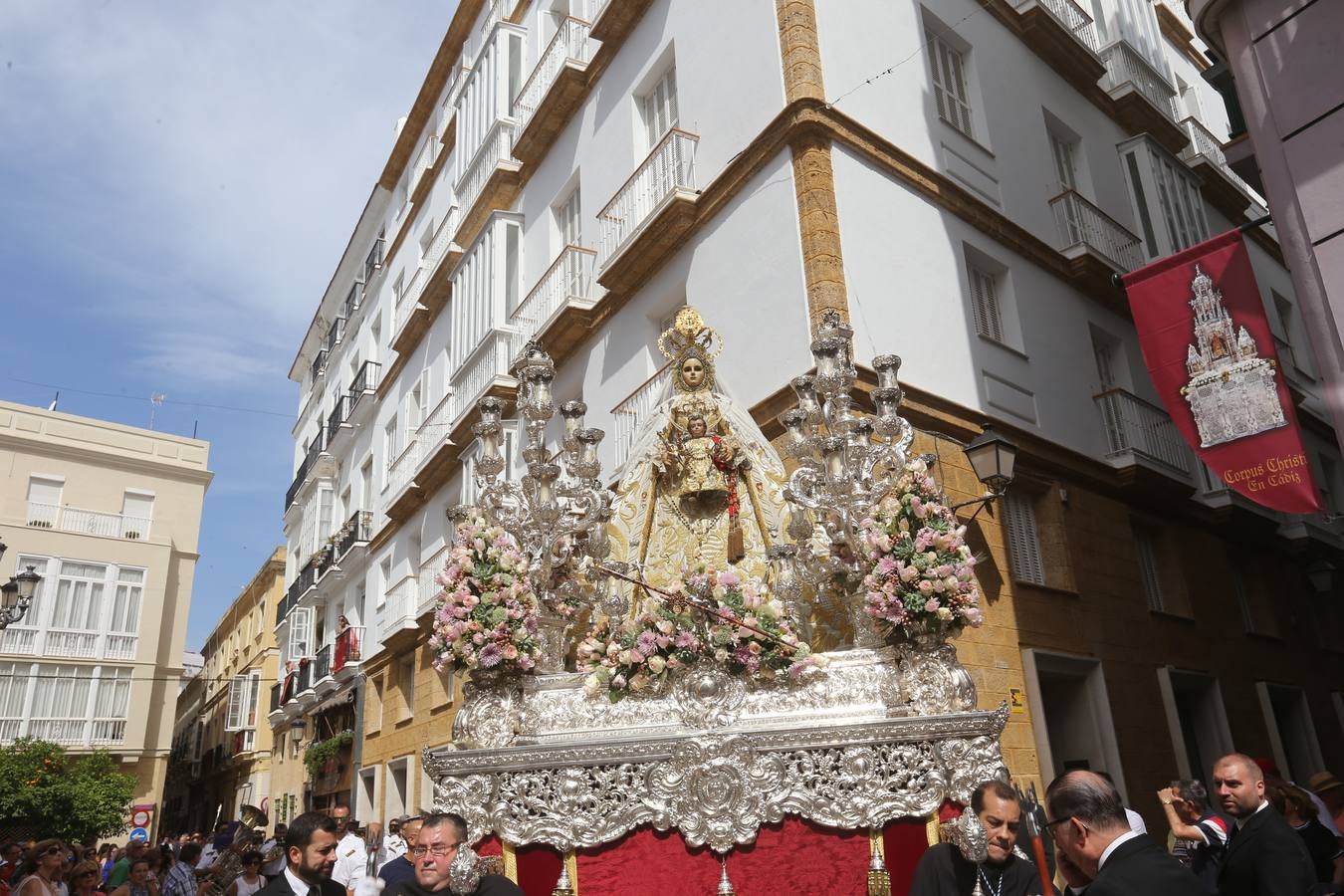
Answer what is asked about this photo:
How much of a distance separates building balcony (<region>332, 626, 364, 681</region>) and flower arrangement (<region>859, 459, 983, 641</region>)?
16106 mm

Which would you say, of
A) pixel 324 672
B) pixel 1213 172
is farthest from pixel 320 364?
pixel 1213 172

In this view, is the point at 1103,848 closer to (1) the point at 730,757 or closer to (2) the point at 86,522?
(1) the point at 730,757

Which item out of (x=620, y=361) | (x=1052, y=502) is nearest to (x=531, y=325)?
(x=620, y=361)

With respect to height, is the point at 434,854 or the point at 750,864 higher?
the point at 434,854

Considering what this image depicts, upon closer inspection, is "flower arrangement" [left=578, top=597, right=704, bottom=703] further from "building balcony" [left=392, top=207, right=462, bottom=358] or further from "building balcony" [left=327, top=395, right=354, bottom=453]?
"building balcony" [left=327, top=395, right=354, bottom=453]

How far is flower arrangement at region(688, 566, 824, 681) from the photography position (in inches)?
235

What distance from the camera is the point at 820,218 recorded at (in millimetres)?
9234

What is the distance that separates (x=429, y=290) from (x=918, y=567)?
1418cm

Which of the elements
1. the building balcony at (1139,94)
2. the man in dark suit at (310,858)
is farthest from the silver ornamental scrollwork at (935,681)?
the building balcony at (1139,94)

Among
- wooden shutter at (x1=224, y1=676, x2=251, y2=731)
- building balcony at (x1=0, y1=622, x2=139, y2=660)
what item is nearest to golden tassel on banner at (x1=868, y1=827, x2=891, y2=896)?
building balcony at (x1=0, y1=622, x2=139, y2=660)

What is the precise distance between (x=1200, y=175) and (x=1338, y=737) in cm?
835

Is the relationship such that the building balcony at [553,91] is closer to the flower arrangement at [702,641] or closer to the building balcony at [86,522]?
the flower arrangement at [702,641]

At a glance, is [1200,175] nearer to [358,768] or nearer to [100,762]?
[358,768]

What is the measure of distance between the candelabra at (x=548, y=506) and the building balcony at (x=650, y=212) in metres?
4.28
